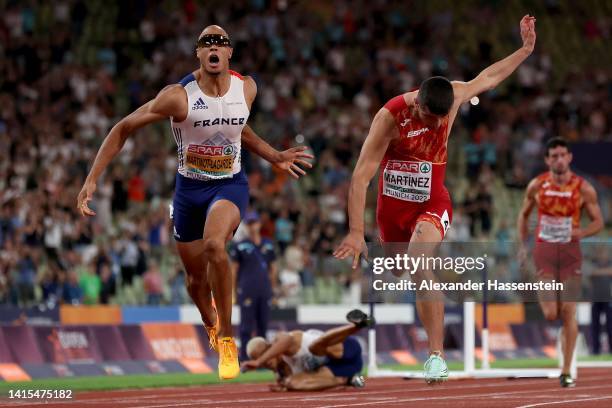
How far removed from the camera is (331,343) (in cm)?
1588

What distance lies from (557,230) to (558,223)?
8 cm

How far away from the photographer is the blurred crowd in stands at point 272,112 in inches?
920

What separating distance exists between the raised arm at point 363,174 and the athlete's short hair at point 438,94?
0.48 metres

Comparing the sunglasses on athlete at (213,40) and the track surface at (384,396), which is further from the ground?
the sunglasses on athlete at (213,40)

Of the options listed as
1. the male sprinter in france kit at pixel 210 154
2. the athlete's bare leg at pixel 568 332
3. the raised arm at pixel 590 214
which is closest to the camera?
the male sprinter in france kit at pixel 210 154

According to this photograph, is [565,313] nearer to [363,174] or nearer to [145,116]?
[363,174]

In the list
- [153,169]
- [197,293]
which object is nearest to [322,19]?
[153,169]

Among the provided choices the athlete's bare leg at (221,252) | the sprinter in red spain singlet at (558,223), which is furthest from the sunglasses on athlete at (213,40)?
the sprinter in red spain singlet at (558,223)

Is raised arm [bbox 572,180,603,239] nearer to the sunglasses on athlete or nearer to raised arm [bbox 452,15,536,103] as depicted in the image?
raised arm [bbox 452,15,536,103]

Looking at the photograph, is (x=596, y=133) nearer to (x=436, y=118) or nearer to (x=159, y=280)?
(x=159, y=280)

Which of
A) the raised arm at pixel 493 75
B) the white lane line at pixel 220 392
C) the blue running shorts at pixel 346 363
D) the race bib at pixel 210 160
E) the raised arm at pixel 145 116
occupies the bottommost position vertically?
the white lane line at pixel 220 392

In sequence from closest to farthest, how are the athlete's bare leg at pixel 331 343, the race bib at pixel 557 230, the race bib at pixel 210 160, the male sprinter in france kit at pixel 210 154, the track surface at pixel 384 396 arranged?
1. the male sprinter in france kit at pixel 210 154
2. the race bib at pixel 210 160
3. the track surface at pixel 384 396
4. the athlete's bare leg at pixel 331 343
5. the race bib at pixel 557 230

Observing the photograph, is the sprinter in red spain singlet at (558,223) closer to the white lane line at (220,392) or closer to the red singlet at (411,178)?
the white lane line at (220,392)

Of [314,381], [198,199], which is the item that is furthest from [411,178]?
[314,381]
